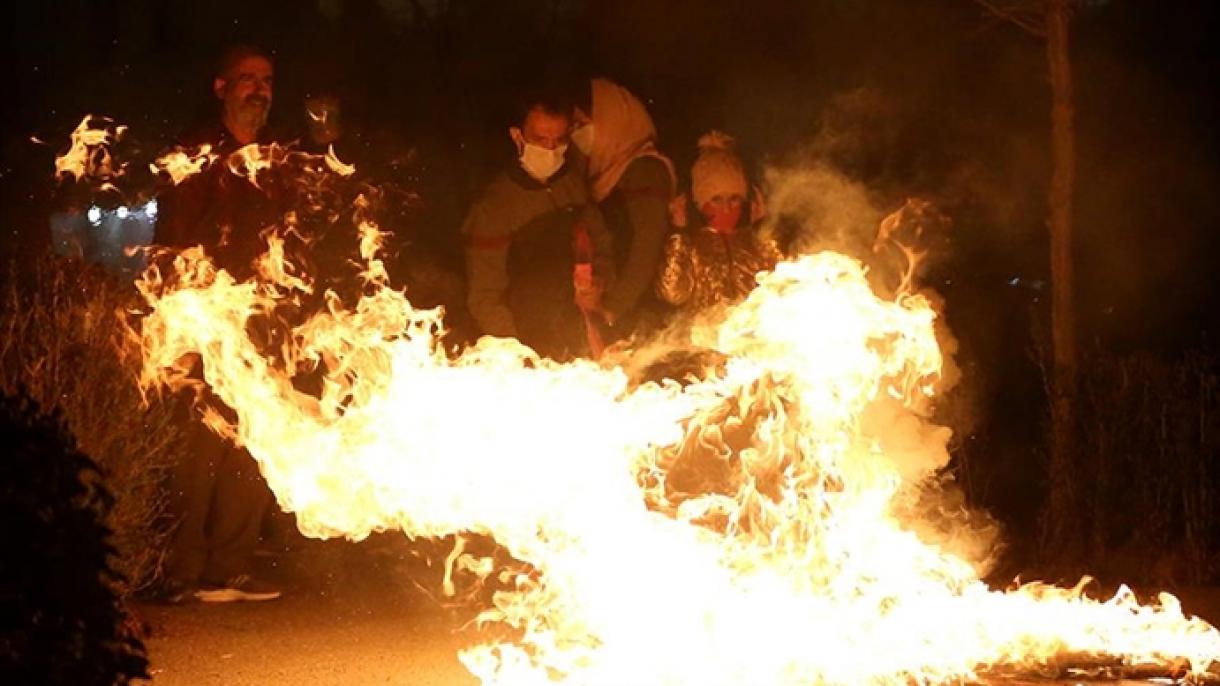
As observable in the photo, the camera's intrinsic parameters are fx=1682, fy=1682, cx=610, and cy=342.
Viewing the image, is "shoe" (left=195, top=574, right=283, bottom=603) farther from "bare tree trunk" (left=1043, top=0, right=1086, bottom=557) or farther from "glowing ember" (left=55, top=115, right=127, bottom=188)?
"bare tree trunk" (left=1043, top=0, right=1086, bottom=557)

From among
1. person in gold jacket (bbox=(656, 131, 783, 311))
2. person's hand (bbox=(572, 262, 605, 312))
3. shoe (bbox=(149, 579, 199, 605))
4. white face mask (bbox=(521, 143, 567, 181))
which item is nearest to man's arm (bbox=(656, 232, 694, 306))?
person in gold jacket (bbox=(656, 131, 783, 311))

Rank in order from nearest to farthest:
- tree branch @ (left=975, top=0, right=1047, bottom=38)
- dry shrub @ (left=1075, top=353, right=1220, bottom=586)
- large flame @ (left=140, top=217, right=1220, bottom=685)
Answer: large flame @ (left=140, top=217, right=1220, bottom=685), dry shrub @ (left=1075, top=353, right=1220, bottom=586), tree branch @ (left=975, top=0, right=1047, bottom=38)

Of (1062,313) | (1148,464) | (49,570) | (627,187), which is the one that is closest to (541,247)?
(627,187)

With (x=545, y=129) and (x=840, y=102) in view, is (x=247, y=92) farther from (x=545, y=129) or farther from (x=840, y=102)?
(x=840, y=102)

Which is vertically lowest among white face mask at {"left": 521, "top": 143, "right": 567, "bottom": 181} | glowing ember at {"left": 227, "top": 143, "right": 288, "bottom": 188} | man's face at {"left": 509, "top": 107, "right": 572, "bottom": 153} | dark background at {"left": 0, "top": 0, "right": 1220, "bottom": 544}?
glowing ember at {"left": 227, "top": 143, "right": 288, "bottom": 188}

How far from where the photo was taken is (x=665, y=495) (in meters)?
8.48

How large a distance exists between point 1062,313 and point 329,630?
16.5ft

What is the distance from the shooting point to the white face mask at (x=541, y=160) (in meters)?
9.69

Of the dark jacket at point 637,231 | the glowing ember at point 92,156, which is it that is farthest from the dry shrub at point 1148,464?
the glowing ember at point 92,156

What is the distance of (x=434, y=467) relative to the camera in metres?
7.28

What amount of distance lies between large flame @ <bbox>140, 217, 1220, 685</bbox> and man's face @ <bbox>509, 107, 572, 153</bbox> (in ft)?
5.95

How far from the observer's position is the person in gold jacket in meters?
9.55

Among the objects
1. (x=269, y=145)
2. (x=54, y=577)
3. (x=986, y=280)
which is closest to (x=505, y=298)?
(x=269, y=145)

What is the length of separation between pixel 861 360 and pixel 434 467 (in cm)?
212
